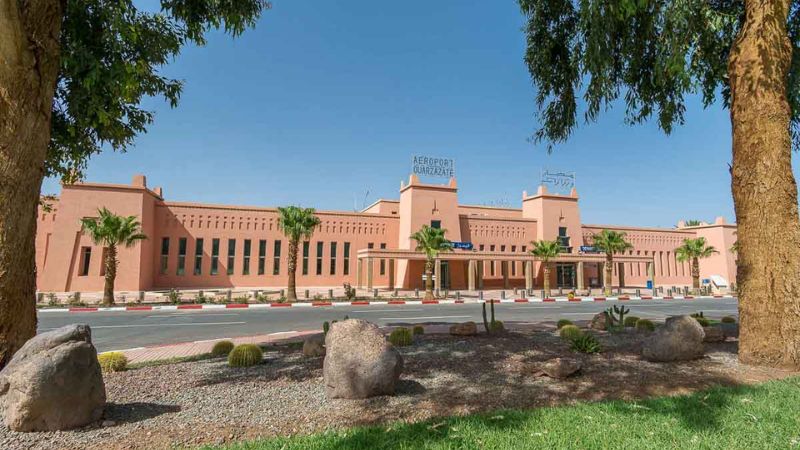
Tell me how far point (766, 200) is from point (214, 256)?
3651 cm

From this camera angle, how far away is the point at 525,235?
1751 inches

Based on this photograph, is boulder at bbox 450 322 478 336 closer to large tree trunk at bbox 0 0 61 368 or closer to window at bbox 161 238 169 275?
large tree trunk at bbox 0 0 61 368

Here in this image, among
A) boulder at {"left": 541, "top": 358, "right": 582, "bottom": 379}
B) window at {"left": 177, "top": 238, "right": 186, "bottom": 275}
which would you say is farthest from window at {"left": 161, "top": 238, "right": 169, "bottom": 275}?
boulder at {"left": 541, "top": 358, "right": 582, "bottom": 379}

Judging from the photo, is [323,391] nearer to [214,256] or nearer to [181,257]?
[214,256]

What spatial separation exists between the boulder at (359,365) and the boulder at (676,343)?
4776 millimetres

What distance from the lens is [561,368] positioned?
5.96 meters

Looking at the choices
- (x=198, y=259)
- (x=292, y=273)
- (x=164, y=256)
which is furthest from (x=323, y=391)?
(x=164, y=256)

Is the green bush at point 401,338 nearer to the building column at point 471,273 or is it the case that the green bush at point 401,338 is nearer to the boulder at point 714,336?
the boulder at point 714,336

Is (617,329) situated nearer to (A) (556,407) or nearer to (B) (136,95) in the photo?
(A) (556,407)

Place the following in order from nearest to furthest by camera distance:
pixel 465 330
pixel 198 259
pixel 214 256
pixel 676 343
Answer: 1. pixel 676 343
2. pixel 465 330
3. pixel 198 259
4. pixel 214 256

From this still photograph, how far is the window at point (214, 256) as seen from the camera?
3594 cm

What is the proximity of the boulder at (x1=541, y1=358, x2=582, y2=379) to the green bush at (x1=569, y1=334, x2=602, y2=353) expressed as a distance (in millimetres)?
1987

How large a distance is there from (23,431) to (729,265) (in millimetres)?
62959

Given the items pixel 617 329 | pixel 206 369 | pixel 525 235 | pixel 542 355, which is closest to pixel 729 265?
pixel 525 235
